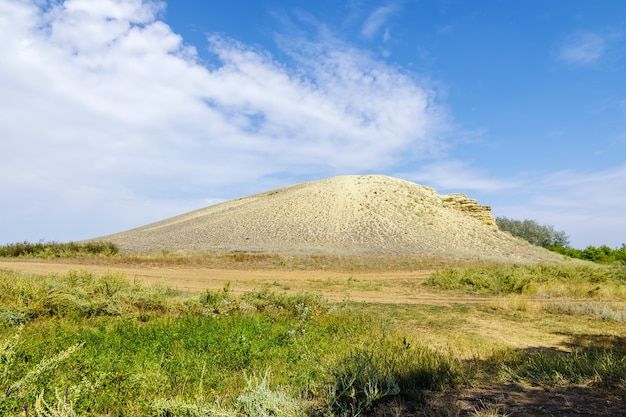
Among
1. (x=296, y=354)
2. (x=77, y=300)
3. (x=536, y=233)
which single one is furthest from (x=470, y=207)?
(x=296, y=354)

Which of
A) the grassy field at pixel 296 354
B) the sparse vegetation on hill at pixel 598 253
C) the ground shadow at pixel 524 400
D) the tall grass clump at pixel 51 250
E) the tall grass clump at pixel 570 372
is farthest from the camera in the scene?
the sparse vegetation on hill at pixel 598 253

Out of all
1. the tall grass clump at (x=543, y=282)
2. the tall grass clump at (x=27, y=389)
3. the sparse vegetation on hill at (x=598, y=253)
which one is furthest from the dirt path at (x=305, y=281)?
the sparse vegetation on hill at (x=598, y=253)

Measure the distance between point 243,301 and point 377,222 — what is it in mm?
38695

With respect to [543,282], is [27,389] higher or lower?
lower

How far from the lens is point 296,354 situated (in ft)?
24.8

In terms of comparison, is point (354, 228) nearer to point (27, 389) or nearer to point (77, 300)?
point (77, 300)

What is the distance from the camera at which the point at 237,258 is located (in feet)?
105

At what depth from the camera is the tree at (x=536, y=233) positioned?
6625 cm

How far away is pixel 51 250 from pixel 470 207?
2184 inches

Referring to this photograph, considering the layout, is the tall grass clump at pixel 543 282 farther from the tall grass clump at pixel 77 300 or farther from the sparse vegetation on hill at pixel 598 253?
the sparse vegetation on hill at pixel 598 253

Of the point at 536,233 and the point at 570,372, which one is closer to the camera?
the point at 570,372

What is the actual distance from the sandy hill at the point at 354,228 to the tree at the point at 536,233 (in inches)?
325

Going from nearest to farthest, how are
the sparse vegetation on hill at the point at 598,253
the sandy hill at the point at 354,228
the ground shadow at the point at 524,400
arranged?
1. the ground shadow at the point at 524,400
2. the sandy hill at the point at 354,228
3. the sparse vegetation on hill at the point at 598,253

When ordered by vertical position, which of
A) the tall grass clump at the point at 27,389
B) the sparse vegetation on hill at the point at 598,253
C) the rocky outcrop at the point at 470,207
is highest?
the rocky outcrop at the point at 470,207
